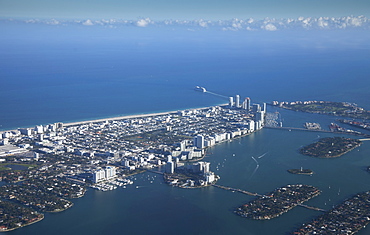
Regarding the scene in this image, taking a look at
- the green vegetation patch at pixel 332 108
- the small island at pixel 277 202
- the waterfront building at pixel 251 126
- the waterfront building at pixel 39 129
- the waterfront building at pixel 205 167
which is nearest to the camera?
the small island at pixel 277 202

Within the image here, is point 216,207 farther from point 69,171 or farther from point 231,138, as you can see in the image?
point 231,138

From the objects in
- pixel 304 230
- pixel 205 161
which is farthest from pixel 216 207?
pixel 205 161

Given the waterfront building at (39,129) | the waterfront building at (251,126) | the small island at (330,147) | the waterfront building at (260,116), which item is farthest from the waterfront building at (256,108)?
the waterfront building at (39,129)

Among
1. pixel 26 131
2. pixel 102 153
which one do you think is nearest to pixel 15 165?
pixel 102 153

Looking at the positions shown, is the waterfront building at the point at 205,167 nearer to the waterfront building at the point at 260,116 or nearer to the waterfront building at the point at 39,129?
the waterfront building at the point at 260,116

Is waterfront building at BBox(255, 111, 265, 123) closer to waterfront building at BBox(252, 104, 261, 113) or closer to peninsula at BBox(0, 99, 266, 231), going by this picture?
peninsula at BBox(0, 99, 266, 231)

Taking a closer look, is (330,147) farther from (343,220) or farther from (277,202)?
(343,220)
